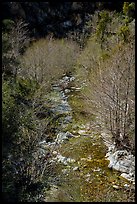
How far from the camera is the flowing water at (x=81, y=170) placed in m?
9.95

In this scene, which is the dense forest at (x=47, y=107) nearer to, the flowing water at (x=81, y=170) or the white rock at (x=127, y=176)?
the flowing water at (x=81, y=170)

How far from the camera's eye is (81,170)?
1159cm

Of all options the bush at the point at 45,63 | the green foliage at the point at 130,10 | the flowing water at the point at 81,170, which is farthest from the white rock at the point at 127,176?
the green foliage at the point at 130,10

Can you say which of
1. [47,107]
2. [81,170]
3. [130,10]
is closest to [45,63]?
[47,107]

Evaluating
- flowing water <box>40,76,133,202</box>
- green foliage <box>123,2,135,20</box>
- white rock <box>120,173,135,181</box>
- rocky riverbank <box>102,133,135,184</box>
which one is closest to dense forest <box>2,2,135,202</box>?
green foliage <box>123,2,135,20</box>

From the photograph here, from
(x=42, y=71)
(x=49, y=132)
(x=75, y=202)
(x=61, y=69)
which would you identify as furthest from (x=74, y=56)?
(x=75, y=202)

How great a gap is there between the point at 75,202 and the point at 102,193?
105 centimetres

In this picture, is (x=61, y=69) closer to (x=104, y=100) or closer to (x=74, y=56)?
(x=74, y=56)

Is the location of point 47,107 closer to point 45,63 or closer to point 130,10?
point 45,63

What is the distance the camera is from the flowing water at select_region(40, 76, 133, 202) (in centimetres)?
995

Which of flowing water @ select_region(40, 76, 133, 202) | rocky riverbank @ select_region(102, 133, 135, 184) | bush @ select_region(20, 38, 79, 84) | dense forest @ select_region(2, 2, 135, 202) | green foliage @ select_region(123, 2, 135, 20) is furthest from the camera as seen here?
green foliage @ select_region(123, 2, 135, 20)

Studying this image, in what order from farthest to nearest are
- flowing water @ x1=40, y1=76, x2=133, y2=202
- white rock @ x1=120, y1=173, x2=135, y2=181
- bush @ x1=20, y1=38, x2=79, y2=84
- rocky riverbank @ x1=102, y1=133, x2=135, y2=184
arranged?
bush @ x1=20, y1=38, x2=79, y2=84, rocky riverbank @ x1=102, y1=133, x2=135, y2=184, white rock @ x1=120, y1=173, x2=135, y2=181, flowing water @ x1=40, y1=76, x2=133, y2=202

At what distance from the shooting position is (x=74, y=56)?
30656mm

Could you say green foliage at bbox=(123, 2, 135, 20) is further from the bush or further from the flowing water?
the flowing water
